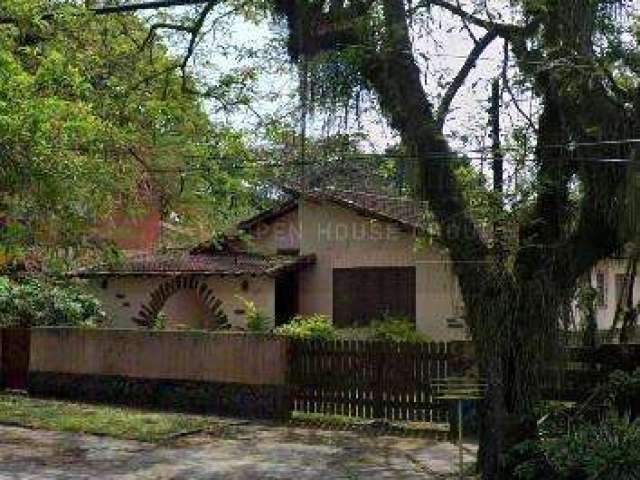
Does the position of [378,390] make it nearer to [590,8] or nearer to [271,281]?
[590,8]

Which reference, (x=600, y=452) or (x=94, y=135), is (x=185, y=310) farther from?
(x=600, y=452)

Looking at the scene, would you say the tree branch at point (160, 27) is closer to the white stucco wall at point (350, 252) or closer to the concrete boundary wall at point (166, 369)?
the concrete boundary wall at point (166, 369)

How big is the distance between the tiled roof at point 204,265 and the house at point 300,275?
0.10ft

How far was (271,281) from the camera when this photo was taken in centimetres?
2312

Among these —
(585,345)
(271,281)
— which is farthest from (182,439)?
(271,281)

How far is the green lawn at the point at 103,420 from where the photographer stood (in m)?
13.4

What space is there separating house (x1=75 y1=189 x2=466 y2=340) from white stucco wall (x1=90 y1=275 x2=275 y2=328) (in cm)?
3

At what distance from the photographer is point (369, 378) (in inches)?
563

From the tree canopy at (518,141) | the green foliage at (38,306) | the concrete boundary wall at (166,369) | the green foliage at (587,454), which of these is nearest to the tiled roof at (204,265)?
the green foliage at (38,306)

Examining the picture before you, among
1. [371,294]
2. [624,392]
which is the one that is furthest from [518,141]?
[371,294]

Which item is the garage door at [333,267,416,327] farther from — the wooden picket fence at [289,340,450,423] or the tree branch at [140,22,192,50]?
the tree branch at [140,22,192,50]

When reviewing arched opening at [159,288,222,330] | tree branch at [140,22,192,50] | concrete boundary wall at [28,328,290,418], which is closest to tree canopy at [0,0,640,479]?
tree branch at [140,22,192,50]

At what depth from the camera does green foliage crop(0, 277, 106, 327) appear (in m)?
19.8

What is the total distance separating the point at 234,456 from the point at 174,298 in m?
14.7
